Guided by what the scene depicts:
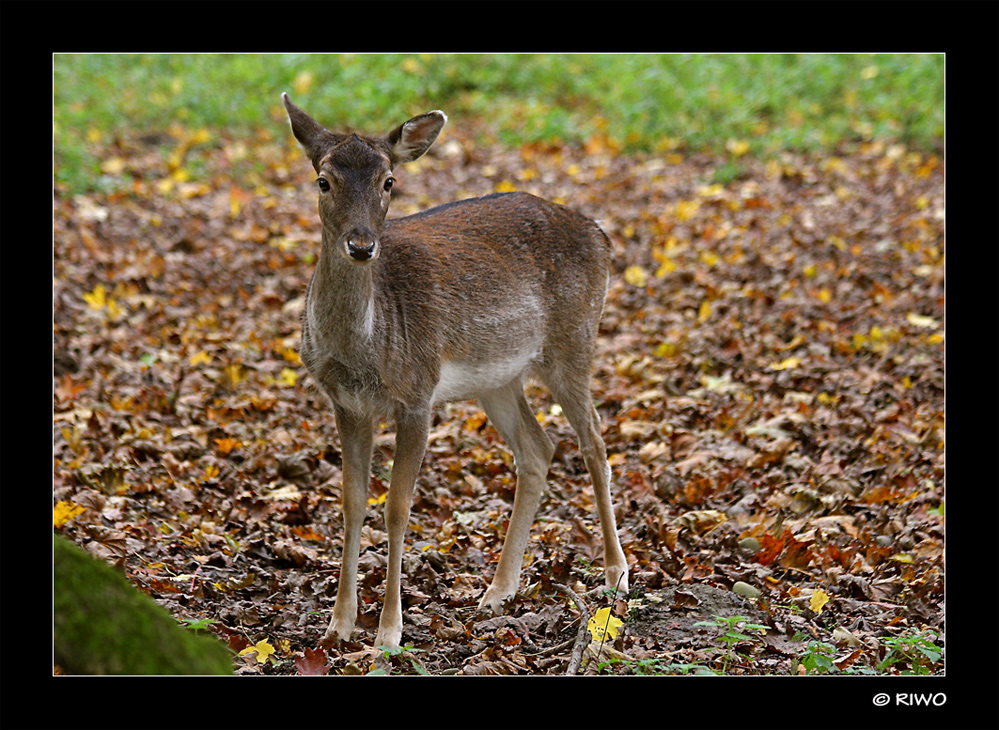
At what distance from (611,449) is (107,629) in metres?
4.55

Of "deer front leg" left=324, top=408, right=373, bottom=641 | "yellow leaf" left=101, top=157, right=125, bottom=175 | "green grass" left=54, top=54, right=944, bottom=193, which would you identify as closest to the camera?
"deer front leg" left=324, top=408, right=373, bottom=641

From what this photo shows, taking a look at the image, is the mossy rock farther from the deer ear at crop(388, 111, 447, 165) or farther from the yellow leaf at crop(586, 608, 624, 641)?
the deer ear at crop(388, 111, 447, 165)

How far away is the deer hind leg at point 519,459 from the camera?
561 centimetres

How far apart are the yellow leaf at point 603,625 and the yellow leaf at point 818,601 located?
0.95 meters

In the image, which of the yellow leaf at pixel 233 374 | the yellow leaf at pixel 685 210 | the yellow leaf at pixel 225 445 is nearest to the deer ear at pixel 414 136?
the yellow leaf at pixel 225 445

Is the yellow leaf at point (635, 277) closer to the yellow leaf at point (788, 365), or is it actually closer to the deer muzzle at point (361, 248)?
the yellow leaf at point (788, 365)

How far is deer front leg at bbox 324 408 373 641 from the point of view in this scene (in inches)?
203

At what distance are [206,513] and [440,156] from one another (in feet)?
31.9

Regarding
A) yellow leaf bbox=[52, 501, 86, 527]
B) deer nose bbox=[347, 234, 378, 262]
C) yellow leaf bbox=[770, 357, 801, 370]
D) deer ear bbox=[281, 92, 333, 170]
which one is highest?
deer ear bbox=[281, 92, 333, 170]

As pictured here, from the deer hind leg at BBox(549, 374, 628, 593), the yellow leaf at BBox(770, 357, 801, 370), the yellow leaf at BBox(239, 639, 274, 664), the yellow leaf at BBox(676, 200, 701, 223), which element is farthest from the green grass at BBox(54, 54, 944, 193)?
the yellow leaf at BBox(239, 639, 274, 664)

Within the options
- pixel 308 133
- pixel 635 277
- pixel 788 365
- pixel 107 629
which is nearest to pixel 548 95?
pixel 635 277

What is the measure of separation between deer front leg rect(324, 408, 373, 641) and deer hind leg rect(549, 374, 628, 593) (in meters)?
1.26

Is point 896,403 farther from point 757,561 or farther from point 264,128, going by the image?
point 264,128
